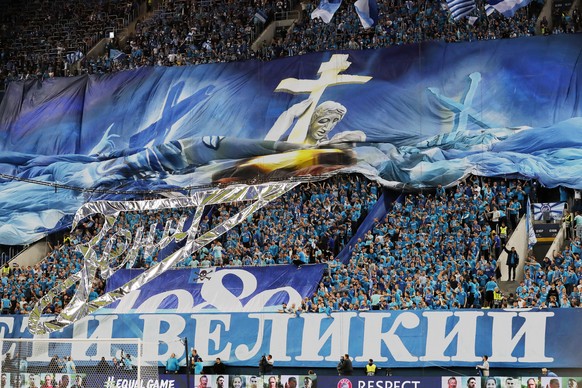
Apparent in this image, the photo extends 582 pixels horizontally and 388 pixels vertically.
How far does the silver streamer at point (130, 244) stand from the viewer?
139 ft

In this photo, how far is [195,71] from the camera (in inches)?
2055

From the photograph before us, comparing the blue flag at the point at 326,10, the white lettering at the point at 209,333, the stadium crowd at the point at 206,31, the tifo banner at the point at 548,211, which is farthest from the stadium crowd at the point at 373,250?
the stadium crowd at the point at 206,31

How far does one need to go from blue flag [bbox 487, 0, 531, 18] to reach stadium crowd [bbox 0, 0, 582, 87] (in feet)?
9.68

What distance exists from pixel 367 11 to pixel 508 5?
20.0ft

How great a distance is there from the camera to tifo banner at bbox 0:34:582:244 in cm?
4384

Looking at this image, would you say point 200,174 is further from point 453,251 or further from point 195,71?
point 453,251

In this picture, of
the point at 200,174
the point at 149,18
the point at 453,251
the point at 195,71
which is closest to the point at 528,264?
the point at 453,251

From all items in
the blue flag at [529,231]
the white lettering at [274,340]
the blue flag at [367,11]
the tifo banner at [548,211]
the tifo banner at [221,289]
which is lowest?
the white lettering at [274,340]

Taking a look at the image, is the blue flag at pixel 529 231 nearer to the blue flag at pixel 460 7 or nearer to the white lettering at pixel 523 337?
the white lettering at pixel 523 337

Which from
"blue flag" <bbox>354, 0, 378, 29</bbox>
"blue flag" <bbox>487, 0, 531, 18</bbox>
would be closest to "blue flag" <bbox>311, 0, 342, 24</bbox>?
"blue flag" <bbox>354, 0, 378, 29</bbox>

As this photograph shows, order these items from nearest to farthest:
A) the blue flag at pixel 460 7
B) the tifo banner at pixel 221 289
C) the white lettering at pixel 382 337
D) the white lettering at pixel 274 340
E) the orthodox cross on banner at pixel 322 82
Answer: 1. the white lettering at pixel 382 337
2. the white lettering at pixel 274 340
3. the tifo banner at pixel 221 289
4. the blue flag at pixel 460 7
5. the orthodox cross on banner at pixel 322 82

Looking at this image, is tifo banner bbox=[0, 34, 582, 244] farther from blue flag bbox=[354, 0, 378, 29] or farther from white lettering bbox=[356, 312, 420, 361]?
white lettering bbox=[356, 312, 420, 361]

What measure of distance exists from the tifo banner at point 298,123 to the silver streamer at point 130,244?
5.93 feet

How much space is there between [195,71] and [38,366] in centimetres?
3049
